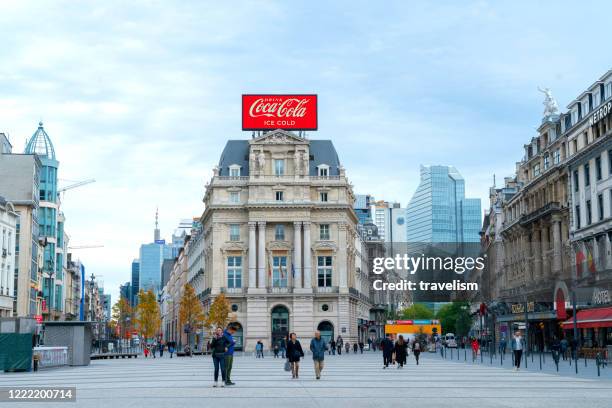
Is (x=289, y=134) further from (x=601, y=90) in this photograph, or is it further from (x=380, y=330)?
(x=380, y=330)

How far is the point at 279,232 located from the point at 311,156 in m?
11.5

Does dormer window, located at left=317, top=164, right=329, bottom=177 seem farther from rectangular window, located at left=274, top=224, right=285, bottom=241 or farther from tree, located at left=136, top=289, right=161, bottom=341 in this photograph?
tree, located at left=136, top=289, right=161, bottom=341

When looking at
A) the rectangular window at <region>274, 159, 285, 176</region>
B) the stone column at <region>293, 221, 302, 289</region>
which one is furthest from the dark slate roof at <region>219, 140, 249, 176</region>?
the stone column at <region>293, 221, 302, 289</region>

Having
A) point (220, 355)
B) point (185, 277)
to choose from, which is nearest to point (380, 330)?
point (185, 277)

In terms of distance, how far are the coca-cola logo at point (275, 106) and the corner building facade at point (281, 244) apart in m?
2.70

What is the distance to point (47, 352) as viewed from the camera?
160 feet

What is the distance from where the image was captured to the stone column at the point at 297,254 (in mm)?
106250

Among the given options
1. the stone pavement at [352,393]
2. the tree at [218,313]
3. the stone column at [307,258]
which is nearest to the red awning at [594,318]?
the stone pavement at [352,393]

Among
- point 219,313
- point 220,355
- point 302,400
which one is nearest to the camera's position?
point 302,400

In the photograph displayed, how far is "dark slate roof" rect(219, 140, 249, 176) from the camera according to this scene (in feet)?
370

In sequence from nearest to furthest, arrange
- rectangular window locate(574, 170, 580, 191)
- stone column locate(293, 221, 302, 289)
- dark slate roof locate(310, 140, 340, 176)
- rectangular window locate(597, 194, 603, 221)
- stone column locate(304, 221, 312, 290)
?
1. rectangular window locate(597, 194, 603, 221)
2. rectangular window locate(574, 170, 580, 191)
3. stone column locate(293, 221, 302, 289)
4. stone column locate(304, 221, 312, 290)
5. dark slate roof locate(310, 140, 340, 176)

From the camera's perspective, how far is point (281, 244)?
108 m

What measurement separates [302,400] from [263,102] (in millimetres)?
87385

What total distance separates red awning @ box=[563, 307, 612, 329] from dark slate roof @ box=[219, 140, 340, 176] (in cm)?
5168
